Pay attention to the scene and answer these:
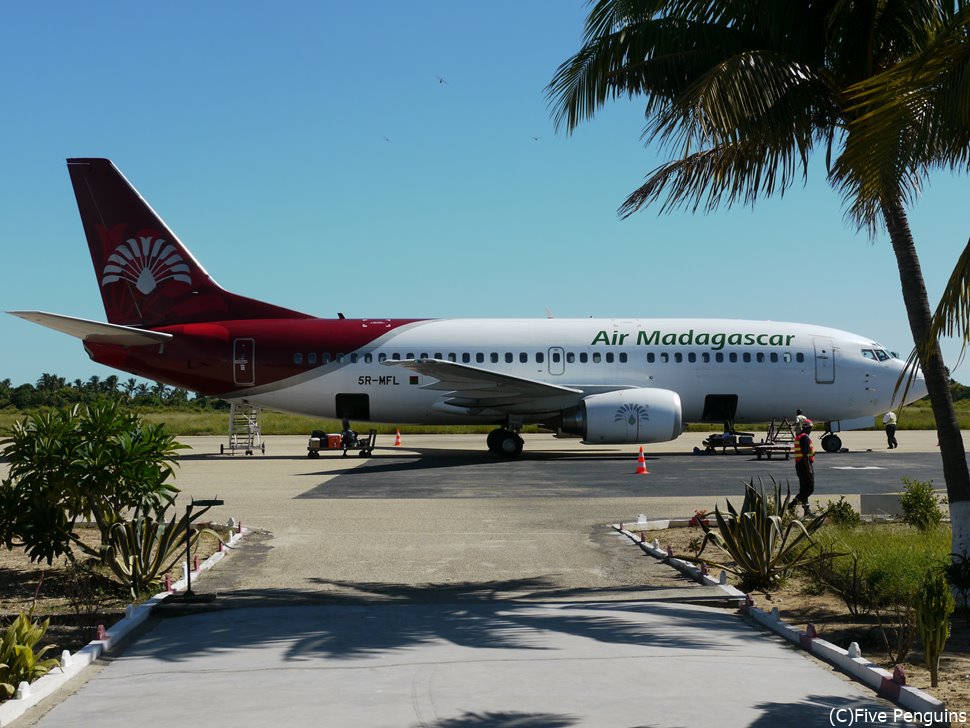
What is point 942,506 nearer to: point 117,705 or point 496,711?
point 496,711

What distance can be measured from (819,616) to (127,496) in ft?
22.6

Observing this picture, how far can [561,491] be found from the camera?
1895cm

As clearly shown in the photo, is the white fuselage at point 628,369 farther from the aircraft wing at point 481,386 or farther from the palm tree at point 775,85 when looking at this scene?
the palm tree at point 775,85

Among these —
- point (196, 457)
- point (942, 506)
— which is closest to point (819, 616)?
point (942, 506)

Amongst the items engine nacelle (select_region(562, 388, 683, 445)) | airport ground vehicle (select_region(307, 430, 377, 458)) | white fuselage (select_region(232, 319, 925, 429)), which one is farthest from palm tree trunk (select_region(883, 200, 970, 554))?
airport ground vehicle (select_region(307, 430, 377, 458))

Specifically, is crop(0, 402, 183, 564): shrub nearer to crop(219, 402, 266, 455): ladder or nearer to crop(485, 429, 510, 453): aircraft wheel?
crop(485, 429, 510, 453): aircraft wheel

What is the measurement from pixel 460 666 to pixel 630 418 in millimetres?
19899

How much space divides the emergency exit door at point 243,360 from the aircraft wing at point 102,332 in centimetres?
191

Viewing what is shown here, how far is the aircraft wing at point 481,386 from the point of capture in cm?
2514

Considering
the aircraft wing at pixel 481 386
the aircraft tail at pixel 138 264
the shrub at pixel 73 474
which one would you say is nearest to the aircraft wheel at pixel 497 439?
the aircraft wing at pixel 481 386

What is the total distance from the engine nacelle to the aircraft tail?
11193 mm

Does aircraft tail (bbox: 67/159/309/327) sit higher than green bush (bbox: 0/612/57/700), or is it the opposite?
aircraft tail (bbox: 67/159/309/327)

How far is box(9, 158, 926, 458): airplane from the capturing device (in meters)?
27.3

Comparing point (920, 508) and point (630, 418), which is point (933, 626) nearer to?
point (920, 508)
